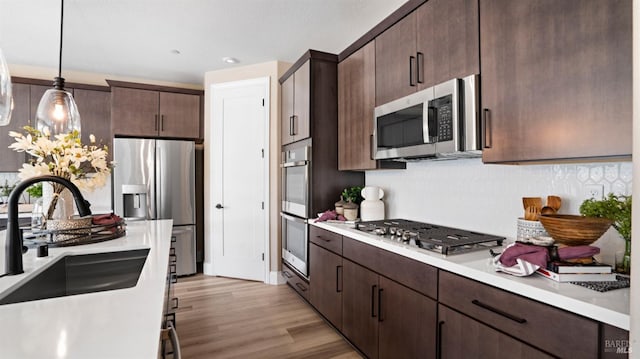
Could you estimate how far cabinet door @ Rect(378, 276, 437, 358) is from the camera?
1.53 metres

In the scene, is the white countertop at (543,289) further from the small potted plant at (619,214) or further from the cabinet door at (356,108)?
the cabinet door at (356,108)

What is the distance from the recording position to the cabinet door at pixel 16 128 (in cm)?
364

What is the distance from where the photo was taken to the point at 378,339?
1.92 metres

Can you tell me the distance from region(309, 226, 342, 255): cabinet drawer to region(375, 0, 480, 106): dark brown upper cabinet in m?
1.09

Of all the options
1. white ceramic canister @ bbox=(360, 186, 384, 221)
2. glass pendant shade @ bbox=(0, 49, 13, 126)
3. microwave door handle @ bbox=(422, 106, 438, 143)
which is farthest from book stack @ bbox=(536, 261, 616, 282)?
glass pendant shade @ bbox=(0, 49, 13, 126)

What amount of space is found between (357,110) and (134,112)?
289cm

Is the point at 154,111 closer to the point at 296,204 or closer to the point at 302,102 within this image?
the point at 302,102

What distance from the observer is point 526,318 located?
3.60 feet

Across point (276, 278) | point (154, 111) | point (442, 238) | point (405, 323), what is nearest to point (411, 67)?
point (442, 238)

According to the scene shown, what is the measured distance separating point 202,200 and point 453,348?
12.0 feet

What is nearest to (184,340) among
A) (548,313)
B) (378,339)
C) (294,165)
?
(378,339)

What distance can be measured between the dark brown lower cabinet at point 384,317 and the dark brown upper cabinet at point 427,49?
48.3 inches

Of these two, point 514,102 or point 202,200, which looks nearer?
point 514,102

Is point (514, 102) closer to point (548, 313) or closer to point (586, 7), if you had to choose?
point (586, 7)
